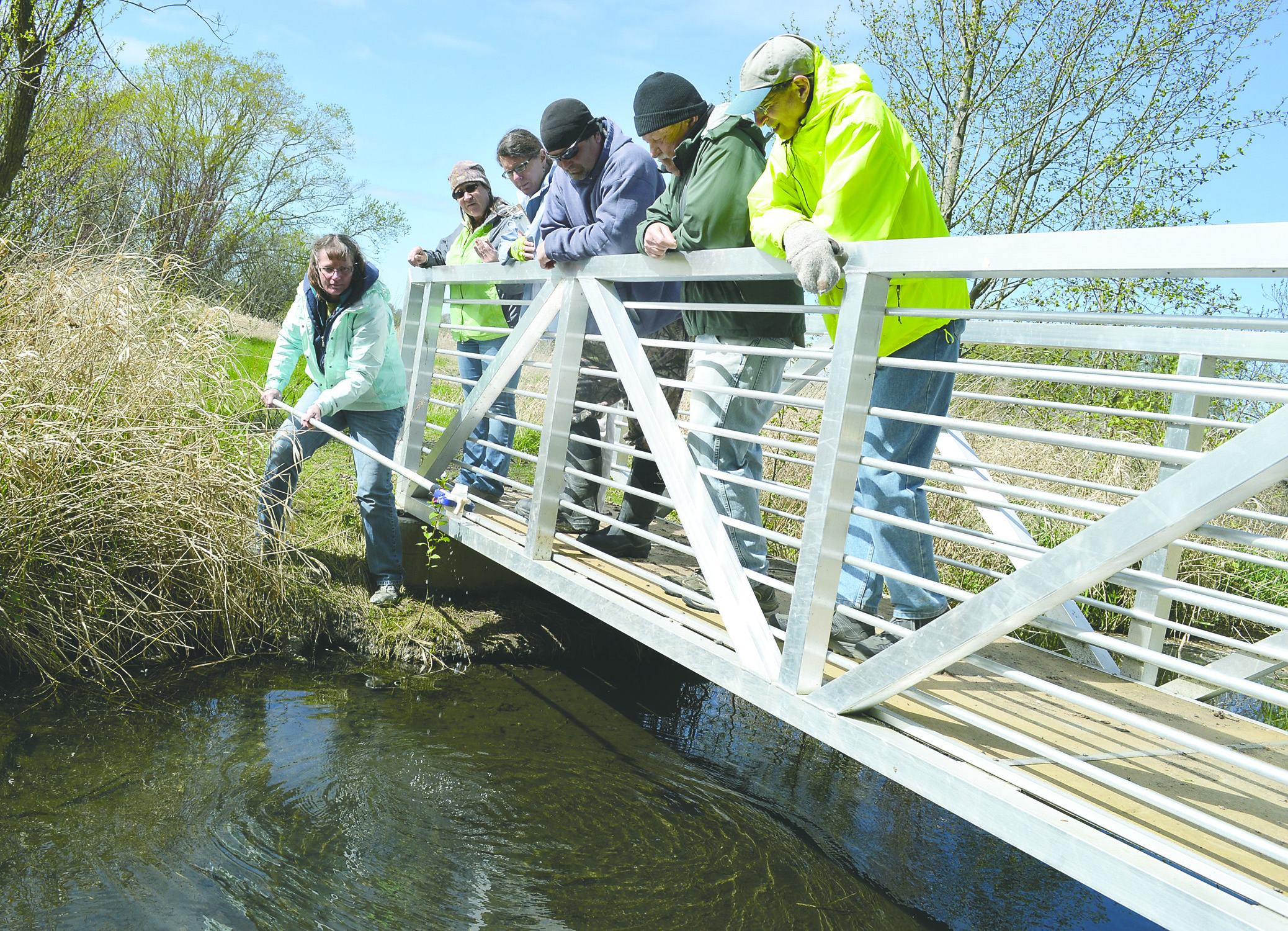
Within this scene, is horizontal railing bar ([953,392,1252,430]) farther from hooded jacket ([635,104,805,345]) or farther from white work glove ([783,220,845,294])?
hooded jacket ([635,104,805,345])

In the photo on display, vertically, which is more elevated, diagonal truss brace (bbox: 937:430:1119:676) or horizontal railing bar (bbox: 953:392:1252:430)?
horizontal railing bar (bbox: 953:392:1252:430)

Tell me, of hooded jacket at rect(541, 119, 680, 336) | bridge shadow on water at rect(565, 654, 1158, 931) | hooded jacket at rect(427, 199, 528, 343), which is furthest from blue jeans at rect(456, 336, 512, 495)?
bridge shadow on water at rect(565, 654, 1158, 931)

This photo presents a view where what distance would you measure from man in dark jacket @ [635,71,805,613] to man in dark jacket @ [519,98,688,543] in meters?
0.43

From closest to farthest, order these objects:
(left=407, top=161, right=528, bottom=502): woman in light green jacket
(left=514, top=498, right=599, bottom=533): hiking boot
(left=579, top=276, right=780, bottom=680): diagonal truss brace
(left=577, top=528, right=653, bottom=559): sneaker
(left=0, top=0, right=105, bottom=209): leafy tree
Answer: (left=579, top=276, right=780, bottom=680): diagonal truss brace, (left=577, top=528, right=653, bottom=559): sneaker, (left=514, top=498, right=599, bottom=533): hiking boot, (left=407, top=161, right=528, bottom=502): woman in light green jacket, (left=0, top=0, right=105, bottom=209): leafy tree

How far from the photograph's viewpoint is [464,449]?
18.4 feet

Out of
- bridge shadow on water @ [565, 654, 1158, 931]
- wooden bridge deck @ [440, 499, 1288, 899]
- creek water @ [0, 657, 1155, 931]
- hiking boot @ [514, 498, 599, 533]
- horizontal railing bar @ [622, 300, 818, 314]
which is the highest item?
horizontal railing bar @ [622, 300, 818, 314]

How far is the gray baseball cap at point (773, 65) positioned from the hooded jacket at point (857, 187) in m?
0.05

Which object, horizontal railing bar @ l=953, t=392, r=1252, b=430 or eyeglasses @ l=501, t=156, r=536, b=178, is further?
eyeglasses @ l=501, t=156, r=536, b=178

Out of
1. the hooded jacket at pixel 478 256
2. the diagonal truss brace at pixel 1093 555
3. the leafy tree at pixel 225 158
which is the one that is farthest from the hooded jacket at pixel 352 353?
the leafy tree at pixel 225 158

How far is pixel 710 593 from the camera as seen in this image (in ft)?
11.3

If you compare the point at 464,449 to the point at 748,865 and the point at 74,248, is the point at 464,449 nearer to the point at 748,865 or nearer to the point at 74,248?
the point at 74,248

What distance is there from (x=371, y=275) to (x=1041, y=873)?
394 centimetres

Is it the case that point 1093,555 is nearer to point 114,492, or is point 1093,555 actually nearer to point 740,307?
point 740,307

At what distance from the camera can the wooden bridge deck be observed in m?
2.01
